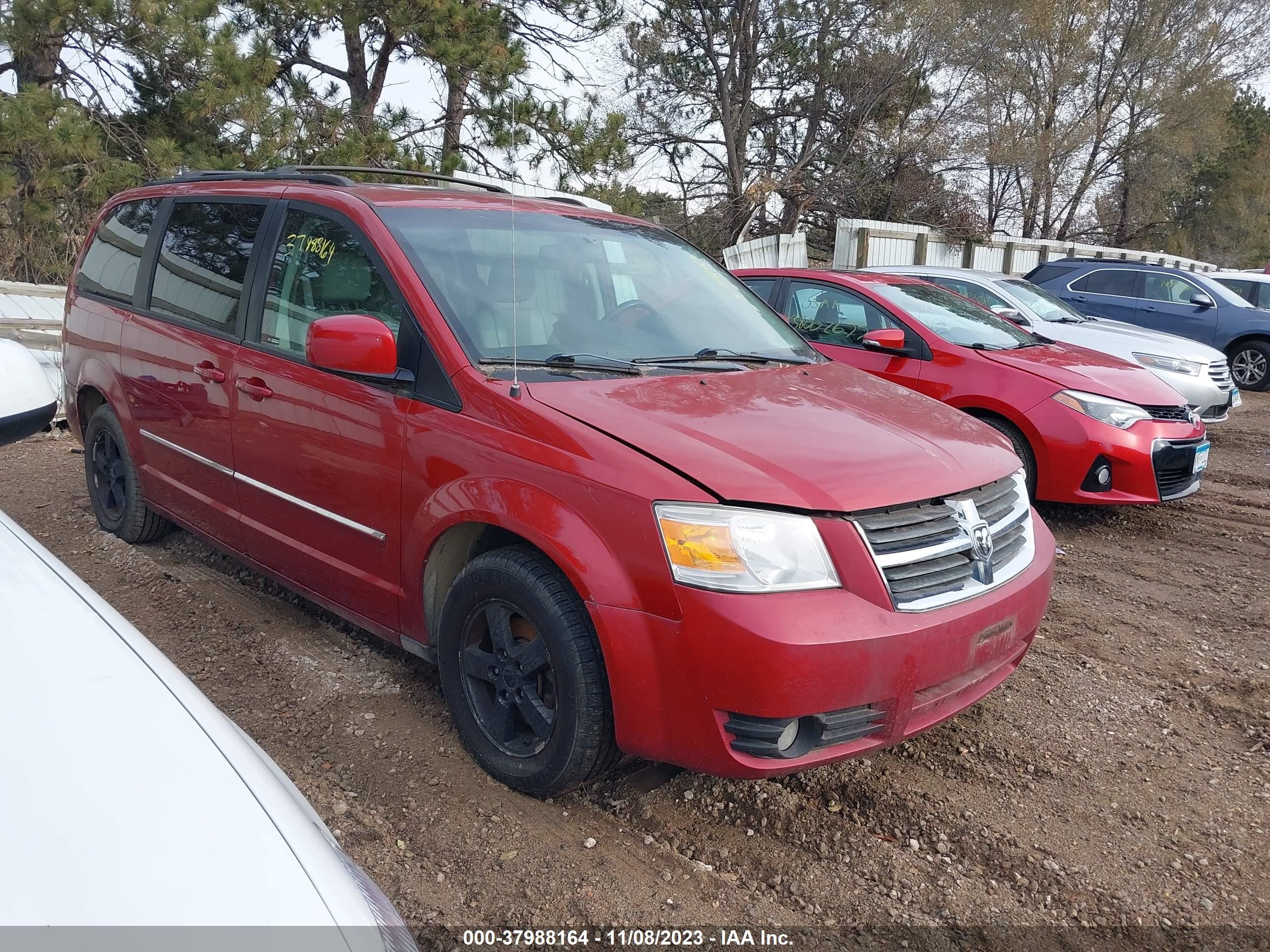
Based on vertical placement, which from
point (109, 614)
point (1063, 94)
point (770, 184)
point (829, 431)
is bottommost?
point (109, 614)

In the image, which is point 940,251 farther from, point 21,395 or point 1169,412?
point 21,395

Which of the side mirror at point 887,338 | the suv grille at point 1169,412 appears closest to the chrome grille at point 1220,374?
the suv grille at point 1169,412

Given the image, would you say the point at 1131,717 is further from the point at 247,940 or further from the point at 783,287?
the point at 783,287

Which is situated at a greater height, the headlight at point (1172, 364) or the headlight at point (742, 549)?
the headlight at point (742, 549)

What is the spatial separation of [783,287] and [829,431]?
14.5 ft

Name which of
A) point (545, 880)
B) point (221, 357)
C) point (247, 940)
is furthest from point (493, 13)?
point (247, 940)

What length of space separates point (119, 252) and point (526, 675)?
3428mm

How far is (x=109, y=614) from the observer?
5.63ft

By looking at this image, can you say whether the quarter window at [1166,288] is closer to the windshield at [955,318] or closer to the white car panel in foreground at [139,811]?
the windshield at [955,318]

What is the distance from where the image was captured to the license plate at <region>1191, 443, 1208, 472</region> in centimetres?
585

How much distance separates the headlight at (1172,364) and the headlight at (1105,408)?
148 inches

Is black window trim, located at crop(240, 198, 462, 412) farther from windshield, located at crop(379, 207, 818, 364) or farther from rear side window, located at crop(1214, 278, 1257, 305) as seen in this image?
rear side window, located at crop(1214, 278, 1257, 305)

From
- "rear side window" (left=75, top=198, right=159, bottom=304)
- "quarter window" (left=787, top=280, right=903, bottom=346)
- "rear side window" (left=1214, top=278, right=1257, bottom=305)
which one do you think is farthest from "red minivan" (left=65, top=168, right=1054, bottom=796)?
"rear side window" (left=1214, top=278, right=1257, bottom=305)

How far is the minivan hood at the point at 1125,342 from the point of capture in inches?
359
